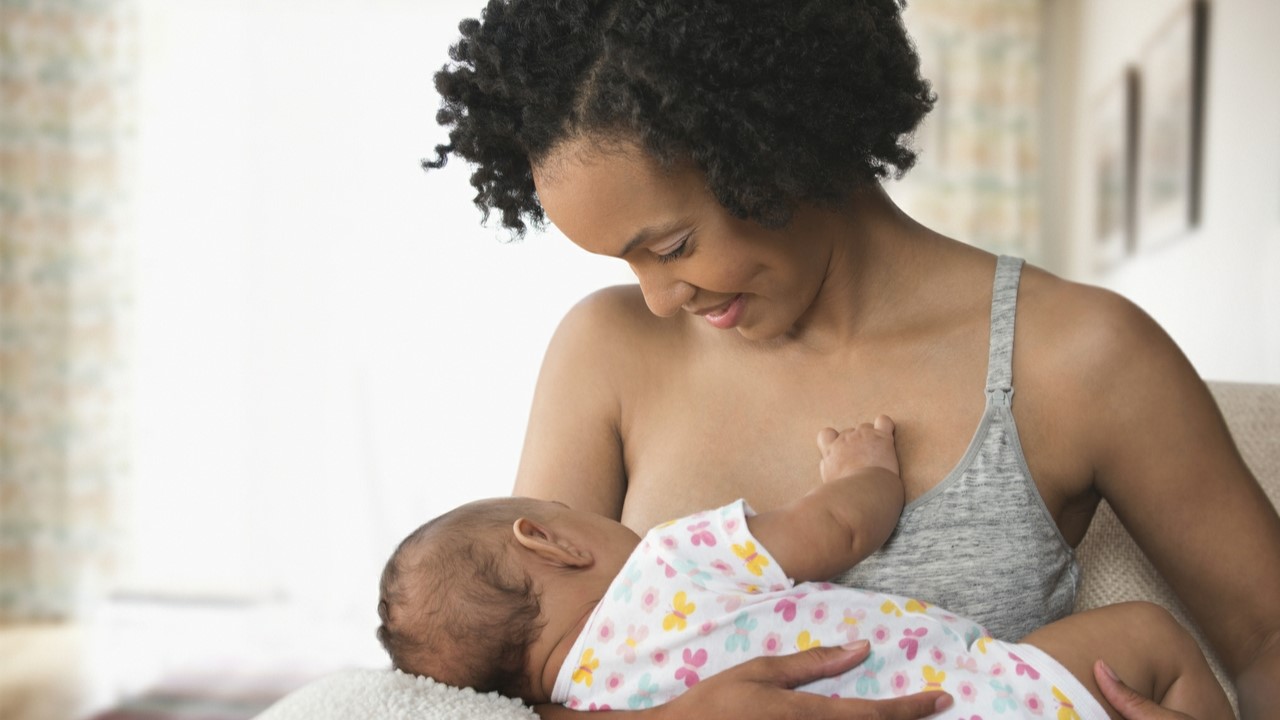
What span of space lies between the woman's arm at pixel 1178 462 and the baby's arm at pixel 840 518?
233 mm

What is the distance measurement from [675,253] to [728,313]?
0.42 ft

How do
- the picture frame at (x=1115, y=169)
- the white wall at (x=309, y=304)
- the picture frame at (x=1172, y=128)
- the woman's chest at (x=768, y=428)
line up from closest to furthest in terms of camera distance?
the woman's chest at (x=768, y=428) < the picture frame at (x=1172, y=128) < the picture frame at (x=1115, y=169) < the white wall at (x=309, y=304)

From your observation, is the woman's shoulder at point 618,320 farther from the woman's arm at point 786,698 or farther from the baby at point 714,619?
the woman's arm at point 786,698

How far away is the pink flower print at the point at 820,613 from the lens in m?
1.26

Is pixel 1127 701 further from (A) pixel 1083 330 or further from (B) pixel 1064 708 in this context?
(A) pixel 1083 330

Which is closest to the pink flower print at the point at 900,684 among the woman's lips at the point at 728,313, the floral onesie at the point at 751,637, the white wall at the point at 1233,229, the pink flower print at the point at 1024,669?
the floral onesie at the point at 751,637

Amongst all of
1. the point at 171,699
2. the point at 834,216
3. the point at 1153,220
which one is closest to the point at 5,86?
the point at 171,699

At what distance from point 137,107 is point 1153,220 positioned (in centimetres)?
516

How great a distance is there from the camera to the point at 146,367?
6355 millimetres

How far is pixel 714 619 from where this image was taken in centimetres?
123

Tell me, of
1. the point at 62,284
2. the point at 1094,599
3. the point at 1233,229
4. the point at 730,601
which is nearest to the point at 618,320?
the point at 730,601

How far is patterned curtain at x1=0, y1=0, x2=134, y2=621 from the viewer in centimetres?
628

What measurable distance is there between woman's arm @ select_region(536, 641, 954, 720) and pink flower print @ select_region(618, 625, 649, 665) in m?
0.06

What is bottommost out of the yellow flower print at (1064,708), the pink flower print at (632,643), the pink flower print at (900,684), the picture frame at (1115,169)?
the yellow flower print at (1064,708)
